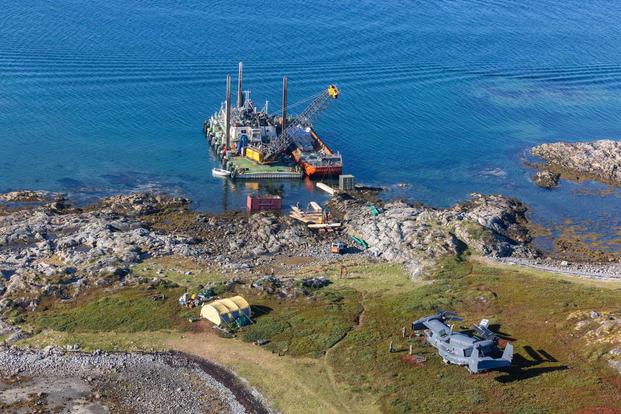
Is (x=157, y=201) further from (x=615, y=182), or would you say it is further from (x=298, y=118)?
(x=615, y=182)

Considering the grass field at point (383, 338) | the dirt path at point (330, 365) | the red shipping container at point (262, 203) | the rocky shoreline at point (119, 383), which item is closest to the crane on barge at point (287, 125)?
the red shipping container at point (262, 203)

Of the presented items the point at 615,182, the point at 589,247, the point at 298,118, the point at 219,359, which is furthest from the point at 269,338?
the point at 615,182

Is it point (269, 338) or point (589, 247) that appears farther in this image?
point (589, 247)

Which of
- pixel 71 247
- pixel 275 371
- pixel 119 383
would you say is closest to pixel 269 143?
pixel 71 247

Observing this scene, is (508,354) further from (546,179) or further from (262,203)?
(546,179)

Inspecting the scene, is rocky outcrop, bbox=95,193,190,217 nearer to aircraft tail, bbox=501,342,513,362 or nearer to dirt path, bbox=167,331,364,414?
dirt path, bbox=167,331,364,414

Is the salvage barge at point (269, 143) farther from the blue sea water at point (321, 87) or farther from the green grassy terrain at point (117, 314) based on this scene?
the green grassy terrain at point (117, 314)
